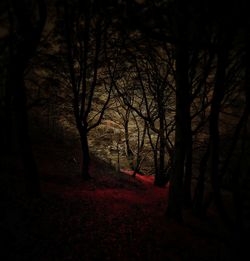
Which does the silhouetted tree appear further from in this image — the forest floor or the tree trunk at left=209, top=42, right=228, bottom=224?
the tree trunk at left=209, top=42, right=228, bottom=224

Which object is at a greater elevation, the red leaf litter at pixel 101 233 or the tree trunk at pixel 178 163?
the tree trunk at pixel 178 163

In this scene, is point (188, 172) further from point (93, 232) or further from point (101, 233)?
point (93, 232)

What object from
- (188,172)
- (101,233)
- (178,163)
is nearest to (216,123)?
(178,163)

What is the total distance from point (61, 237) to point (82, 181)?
19.1 feet

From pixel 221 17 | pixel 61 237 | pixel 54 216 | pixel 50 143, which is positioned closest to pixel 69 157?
pixel 50 143

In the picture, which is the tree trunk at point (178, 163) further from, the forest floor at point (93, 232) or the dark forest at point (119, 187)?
the forest floor at point (93, 232)

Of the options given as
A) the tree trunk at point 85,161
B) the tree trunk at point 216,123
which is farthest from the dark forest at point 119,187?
the tree trunk at point 85,161

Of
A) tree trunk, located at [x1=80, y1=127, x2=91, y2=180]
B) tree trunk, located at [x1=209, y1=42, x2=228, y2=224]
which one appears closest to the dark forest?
tree trunk, located at [x1=209, y1=42, x2=228, y2=224]

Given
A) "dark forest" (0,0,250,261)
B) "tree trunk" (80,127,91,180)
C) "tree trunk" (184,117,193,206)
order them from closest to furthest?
"dark forest" (0,0,250,261)
"tree trunk" (184,117,193,206)
"tree trunk" (80,127,91,180)

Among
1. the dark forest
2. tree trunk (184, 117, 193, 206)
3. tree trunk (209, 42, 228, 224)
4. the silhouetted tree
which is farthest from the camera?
tree trunk (184, 117, 193, 206)

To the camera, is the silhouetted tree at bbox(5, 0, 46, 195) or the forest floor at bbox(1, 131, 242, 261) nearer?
the forest floor at bbox(1, 131, 242, 261)

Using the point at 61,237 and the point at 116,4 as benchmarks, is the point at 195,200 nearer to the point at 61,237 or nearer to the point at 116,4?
the point at 61,237

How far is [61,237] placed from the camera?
426 cm

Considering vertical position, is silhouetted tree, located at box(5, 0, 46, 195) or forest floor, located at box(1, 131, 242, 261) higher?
silhouetted tree, located at box(5, 0, 46, 195)
